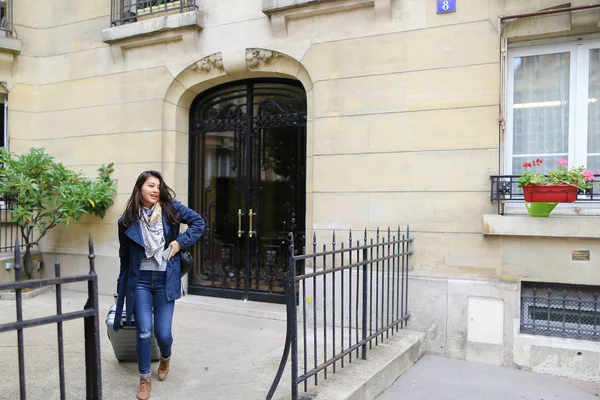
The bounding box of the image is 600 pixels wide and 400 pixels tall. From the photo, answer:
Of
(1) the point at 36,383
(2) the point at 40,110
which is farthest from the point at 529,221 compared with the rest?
(2) the point at 40,110

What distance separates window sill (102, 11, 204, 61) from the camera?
7.09 metres

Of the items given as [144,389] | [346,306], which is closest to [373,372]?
[346,306]

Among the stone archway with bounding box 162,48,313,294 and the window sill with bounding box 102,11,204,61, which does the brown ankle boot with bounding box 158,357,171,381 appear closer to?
Result: the stone archway with bounding box 162,48,313,294

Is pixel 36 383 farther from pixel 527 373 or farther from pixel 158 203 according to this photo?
pixel 527 373

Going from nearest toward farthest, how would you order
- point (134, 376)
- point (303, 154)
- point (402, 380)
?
1. point (134, 376)
2. point (402, 380)
3. point (303, 154)

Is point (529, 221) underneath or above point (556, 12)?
underneath

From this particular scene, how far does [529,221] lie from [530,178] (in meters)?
0.53

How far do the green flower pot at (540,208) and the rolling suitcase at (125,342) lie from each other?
4009 millimetres

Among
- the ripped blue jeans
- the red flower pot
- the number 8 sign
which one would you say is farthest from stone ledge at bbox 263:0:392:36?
the ripped blue jeans

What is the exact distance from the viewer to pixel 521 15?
533 cm

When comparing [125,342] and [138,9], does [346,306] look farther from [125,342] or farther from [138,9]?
[138,9]

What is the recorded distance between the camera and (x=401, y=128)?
5.94 metres

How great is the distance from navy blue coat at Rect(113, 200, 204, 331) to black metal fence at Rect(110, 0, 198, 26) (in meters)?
4.63

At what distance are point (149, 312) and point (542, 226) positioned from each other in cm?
405
